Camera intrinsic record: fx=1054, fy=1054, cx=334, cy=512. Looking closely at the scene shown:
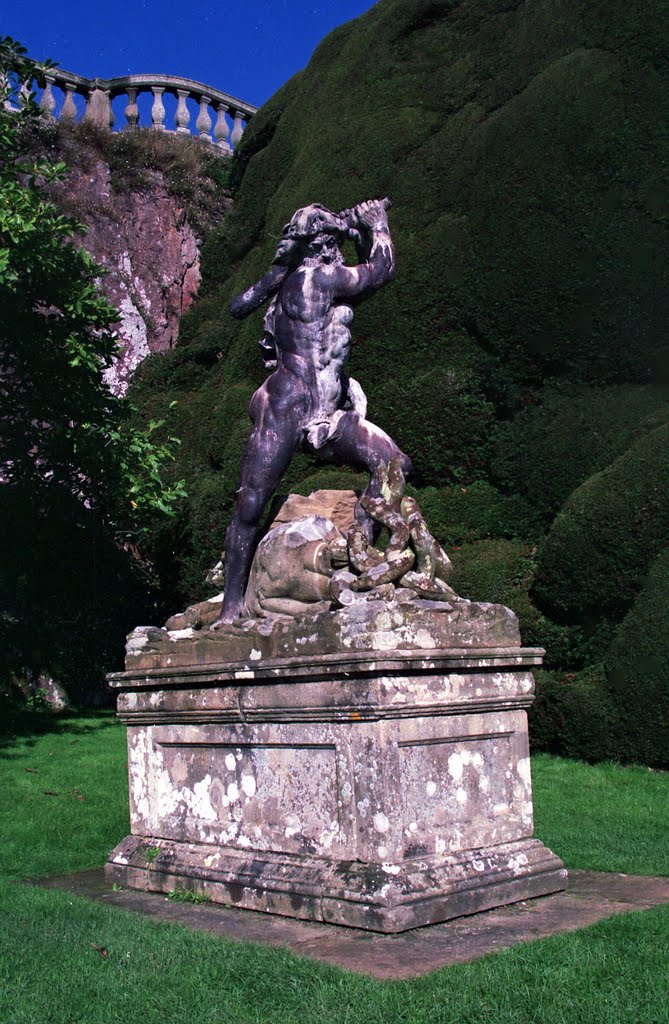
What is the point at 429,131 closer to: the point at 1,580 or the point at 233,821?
the point at 1,580

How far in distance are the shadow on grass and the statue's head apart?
23.2ft

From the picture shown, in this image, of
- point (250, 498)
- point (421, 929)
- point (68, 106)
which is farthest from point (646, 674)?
point (68, 106)

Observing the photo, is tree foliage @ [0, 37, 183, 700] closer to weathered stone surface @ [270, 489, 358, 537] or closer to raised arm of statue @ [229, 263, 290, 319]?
raised arm of statue @ [229, 263, 290, 319]

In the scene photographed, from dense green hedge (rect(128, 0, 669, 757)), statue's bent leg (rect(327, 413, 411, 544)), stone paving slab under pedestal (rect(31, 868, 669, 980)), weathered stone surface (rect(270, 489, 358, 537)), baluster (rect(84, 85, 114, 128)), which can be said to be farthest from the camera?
baluster (rect(84, 85, 114, 128))

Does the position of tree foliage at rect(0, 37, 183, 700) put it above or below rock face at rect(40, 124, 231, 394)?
below

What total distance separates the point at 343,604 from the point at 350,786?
85 cm

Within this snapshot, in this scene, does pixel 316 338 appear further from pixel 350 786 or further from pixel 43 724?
pixel 43 724

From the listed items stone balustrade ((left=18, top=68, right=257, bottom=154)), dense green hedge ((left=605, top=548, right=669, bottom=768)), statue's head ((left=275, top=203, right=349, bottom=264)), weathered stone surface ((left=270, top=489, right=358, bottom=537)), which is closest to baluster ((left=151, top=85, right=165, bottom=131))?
stone balustrade ((left=18, top=68, right=257, bottom=154))

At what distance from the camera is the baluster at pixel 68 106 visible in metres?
19.6

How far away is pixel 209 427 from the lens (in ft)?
45.0

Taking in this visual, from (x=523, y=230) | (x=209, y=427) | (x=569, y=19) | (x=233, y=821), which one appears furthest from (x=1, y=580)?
(x=569, y=19)

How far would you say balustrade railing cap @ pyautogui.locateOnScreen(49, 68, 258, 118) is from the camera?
20.1 m

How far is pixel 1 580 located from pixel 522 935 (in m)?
10.0

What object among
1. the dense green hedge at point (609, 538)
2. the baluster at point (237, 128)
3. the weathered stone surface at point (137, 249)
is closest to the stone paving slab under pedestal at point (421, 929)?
the dense green hedge at point (609, 538)
